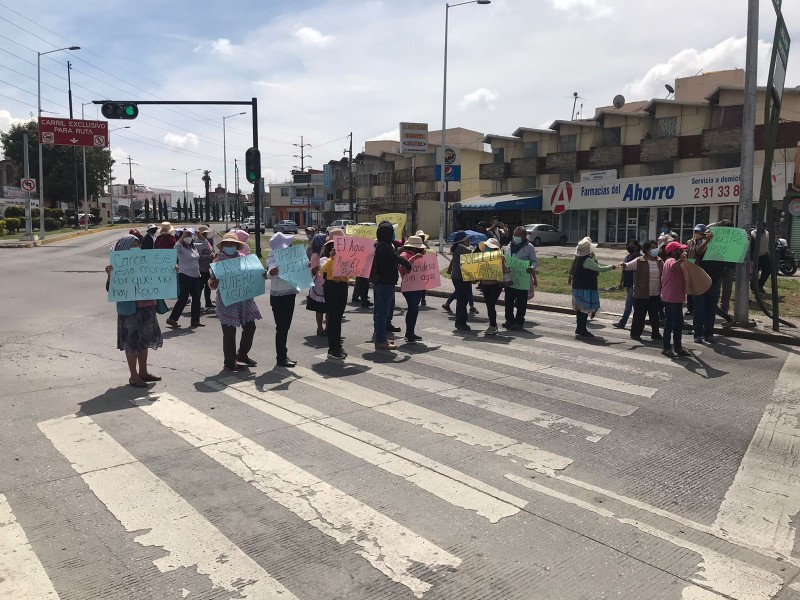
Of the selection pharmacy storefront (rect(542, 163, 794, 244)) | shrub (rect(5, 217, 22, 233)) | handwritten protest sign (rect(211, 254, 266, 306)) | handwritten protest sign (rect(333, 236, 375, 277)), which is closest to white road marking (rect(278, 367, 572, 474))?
handwritten protest sign (rect(211, 254, 266, 306))

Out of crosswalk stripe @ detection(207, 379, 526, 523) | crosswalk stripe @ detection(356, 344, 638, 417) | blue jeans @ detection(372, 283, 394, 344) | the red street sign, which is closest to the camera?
crosswalk stripe @ detection(207, 379, 526, 523)

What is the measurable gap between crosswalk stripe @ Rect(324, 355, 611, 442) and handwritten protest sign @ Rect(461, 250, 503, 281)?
10.8 feet

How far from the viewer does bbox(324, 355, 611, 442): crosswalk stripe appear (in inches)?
243

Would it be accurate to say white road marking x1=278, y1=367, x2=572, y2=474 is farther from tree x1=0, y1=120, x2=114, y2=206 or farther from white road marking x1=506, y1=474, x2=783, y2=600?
tree x1=0, y1=120, x2=114, y2=206

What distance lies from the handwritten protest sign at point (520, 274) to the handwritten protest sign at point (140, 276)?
20.2 feet

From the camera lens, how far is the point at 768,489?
4855 mm

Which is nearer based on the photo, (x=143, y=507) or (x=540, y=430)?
(x=143, y=507)

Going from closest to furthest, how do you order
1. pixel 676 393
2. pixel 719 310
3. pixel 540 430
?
pixel 540 430, pixel 676 393, pixel 719 310

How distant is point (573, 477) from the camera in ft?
16.4

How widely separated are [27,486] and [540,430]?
423 cm

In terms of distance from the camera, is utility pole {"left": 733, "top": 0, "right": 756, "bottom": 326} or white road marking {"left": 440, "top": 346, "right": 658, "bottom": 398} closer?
white road marking {"left": 440, "top": 346, "right": 658, "bottom": 398}

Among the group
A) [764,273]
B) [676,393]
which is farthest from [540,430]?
[764,273]

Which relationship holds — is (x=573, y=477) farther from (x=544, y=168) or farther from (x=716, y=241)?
(x=544, y=168)

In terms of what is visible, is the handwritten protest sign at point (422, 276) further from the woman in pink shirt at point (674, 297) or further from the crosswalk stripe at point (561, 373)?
the woman in pink shirt at point (674, 297)
